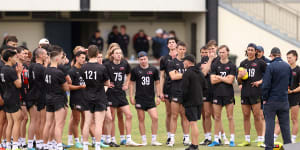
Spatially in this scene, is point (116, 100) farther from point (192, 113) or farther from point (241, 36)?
point (241, 36)

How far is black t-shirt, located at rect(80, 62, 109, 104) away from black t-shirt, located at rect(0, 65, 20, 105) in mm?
1348

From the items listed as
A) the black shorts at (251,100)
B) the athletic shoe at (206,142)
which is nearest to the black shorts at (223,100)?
the black shorts at (251,100)

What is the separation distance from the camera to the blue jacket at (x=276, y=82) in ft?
36.5

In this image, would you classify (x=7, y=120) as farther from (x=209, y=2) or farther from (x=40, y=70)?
(x=209, y=2)

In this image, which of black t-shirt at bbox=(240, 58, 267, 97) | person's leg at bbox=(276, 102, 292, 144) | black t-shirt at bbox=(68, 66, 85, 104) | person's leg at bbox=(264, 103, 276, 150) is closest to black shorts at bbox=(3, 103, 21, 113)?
black t-shirt at bbox=(68, 66, 85, 104)

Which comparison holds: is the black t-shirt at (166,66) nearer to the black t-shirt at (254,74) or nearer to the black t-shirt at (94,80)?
the black t-shirt at (254,74)

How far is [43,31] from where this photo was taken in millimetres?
29016

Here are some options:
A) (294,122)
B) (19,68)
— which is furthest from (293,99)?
(19,68)

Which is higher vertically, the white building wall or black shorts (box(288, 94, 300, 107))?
the white building wall

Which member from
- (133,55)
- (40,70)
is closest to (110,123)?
(40,70)

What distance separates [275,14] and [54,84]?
1678cm

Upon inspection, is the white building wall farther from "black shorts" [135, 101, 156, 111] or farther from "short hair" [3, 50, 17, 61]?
"short hair" [3, 50, 17, 61]

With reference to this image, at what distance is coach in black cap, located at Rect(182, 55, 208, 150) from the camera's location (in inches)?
456

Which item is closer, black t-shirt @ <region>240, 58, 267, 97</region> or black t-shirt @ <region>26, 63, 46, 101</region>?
black t-shirt @ <region>26, 63, 46, 101</region>
